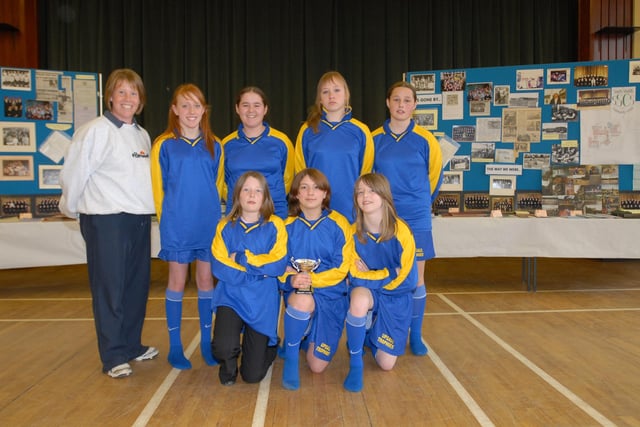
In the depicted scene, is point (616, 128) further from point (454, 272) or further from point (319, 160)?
point (319, 160)

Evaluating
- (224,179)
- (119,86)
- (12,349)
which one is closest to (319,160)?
(224,179)

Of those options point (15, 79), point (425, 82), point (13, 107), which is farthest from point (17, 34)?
point (425, 82)

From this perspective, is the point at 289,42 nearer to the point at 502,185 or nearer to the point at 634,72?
the point at 502,185

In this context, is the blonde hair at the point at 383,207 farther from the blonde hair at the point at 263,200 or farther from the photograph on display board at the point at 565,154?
the photograph on display board at the point at 565,154

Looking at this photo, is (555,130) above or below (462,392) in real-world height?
above

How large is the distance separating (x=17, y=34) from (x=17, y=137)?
2513 millimetres

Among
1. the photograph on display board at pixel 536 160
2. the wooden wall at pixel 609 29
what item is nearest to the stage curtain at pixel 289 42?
the wooden wall at pixel 609 29

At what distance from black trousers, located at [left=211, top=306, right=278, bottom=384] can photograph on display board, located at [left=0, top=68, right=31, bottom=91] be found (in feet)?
11.9

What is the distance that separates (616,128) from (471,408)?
12.7ft

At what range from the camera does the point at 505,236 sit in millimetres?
4672

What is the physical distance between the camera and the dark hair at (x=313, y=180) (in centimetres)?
264

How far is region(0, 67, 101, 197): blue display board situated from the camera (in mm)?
4941

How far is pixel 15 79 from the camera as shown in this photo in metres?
4.95

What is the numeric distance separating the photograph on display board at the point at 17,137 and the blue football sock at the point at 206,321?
3.16 metres
